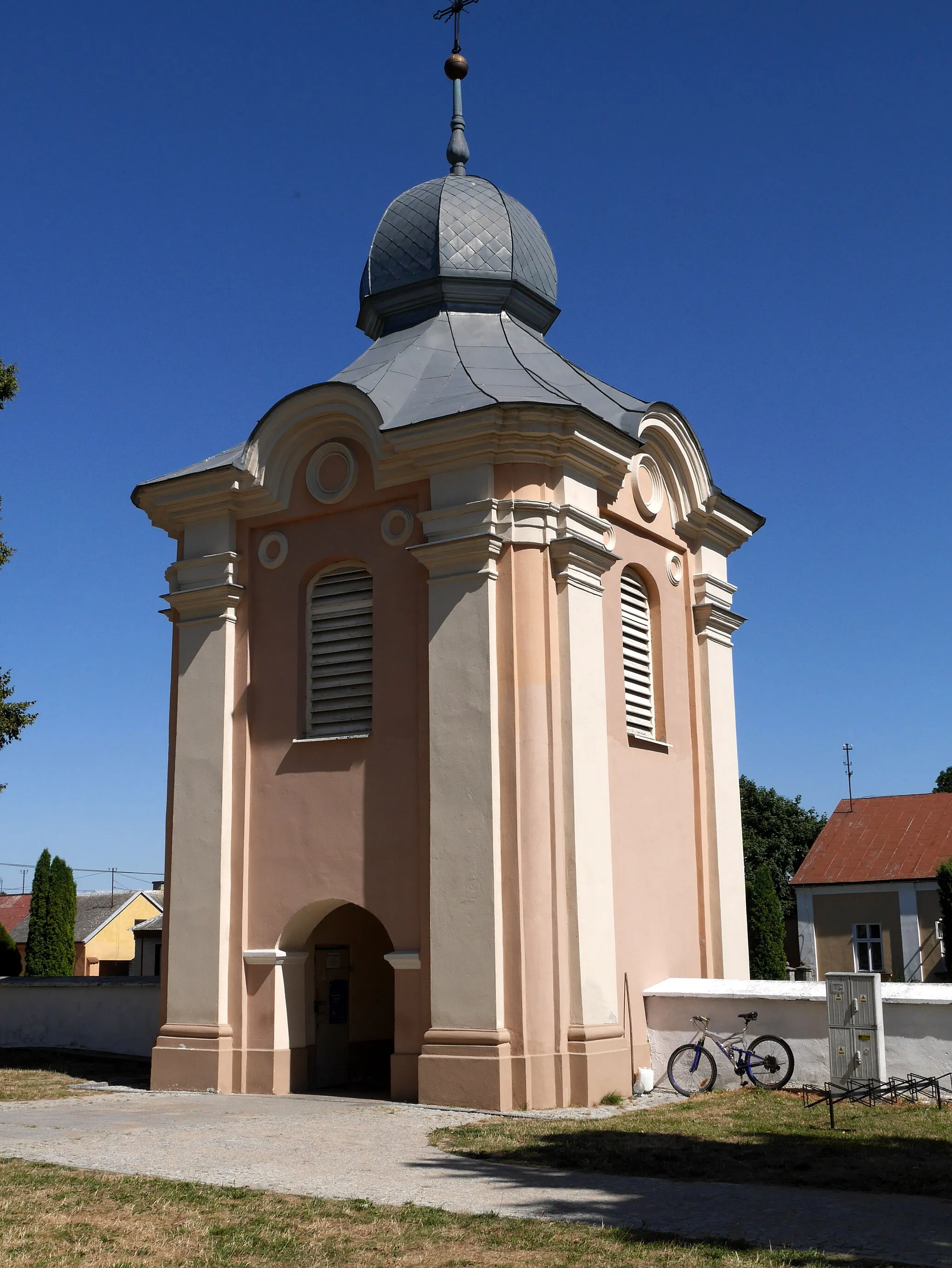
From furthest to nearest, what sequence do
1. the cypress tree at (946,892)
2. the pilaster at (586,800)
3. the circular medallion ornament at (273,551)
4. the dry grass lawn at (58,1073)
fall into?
the cypress tree at (946,892) < the circular medallion ornament at (273,551) < the dry grass lawn at (58,1073) < the pilaster at (586,800)

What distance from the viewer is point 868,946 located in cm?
3966

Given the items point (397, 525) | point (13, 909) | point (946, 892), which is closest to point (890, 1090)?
point (397, 525)

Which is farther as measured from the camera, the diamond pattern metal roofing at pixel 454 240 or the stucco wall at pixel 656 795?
the diamond pattern metal roofing at pixel 454 240

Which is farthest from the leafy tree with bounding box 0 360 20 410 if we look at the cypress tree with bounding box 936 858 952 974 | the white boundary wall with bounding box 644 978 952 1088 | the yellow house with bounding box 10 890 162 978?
the yellow house with bounding box 10 890 162 978

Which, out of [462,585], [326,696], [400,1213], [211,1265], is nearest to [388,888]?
[326,696]

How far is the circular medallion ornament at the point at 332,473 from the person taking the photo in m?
15.0

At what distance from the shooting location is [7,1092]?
46.5 feet

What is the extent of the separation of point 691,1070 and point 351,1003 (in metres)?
4.07

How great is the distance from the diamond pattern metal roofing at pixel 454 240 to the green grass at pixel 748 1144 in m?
10.4

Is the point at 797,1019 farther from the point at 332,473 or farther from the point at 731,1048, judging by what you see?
the point at 332,473

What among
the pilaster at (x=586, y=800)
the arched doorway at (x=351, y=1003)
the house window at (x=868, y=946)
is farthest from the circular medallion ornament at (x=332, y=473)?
the house window at (x=868, y=946)

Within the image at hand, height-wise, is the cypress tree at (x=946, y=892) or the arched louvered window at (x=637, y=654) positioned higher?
the arched louvered window at (x=637, y=654)

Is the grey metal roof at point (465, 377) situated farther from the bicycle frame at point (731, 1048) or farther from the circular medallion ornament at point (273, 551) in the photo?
the bicycle frame at point (731, 1048)

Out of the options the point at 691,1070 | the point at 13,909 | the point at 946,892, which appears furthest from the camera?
the point at 13,909
